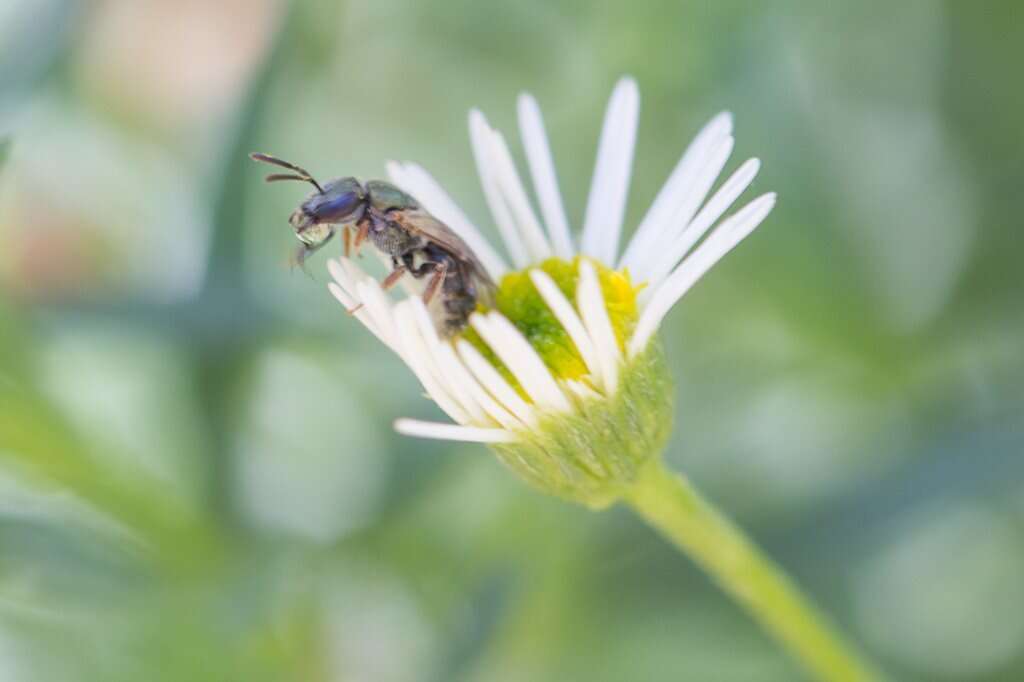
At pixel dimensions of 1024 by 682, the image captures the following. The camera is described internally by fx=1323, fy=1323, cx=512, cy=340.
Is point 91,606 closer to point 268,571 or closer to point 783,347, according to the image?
point 268,571

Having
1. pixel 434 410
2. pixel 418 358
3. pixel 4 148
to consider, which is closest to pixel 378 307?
pixel 418 358

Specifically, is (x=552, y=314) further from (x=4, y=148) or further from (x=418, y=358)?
(x=4, y=148)

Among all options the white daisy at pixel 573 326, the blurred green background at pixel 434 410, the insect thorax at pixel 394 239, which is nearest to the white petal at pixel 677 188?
the white daisy at pixel 573 326

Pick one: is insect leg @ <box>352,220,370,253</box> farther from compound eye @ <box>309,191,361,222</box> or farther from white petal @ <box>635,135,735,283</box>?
white petal @ <box>635,135,735,283</box>

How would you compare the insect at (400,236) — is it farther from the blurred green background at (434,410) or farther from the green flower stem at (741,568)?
the blurred green background at (434,410)

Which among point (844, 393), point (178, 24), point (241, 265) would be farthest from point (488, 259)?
point (178, 24)

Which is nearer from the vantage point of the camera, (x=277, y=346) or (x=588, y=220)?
(x=588, y=220)

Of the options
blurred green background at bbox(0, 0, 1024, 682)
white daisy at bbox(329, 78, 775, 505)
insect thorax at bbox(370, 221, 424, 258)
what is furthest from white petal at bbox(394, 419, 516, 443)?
blurred green background at bbox(0, 0, 1024, 682)
